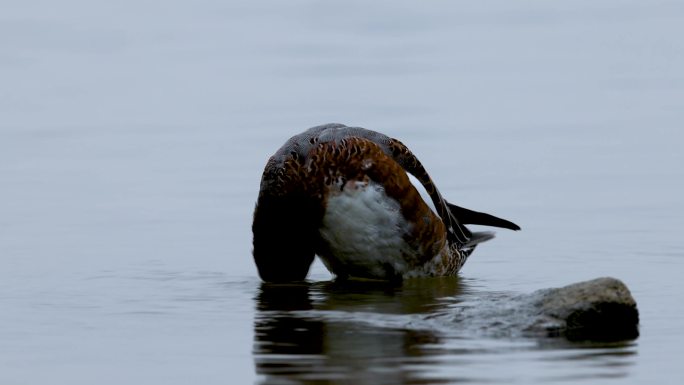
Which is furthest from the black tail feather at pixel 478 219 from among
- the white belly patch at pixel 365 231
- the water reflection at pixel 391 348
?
the water reflection at pixel 391 348

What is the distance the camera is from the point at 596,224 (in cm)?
1351

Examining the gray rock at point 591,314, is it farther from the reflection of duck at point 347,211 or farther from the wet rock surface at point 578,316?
the reflection of duck at point 347,211

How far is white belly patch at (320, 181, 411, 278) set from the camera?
10938mm

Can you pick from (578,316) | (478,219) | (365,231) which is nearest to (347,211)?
(365,231)

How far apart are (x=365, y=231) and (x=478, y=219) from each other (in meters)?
1.67

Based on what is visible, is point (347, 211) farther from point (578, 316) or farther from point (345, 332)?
point (578, 316)

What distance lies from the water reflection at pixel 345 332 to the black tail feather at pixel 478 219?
86 centimetres

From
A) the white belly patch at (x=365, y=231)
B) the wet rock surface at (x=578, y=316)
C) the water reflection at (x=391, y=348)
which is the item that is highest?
the white belly patch at (x=365, y=231)

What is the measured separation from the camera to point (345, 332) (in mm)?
9445

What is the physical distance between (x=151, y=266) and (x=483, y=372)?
4.50 metres

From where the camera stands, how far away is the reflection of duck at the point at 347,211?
10883 millimetres

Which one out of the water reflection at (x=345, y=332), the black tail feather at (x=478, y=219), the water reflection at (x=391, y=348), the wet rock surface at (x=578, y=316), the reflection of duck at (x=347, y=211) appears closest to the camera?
the water reflection at (x=391, y=348)

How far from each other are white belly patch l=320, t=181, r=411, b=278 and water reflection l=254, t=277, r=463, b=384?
0.53 ft

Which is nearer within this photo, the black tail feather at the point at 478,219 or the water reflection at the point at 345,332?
the water reflection at the point at 345,332
